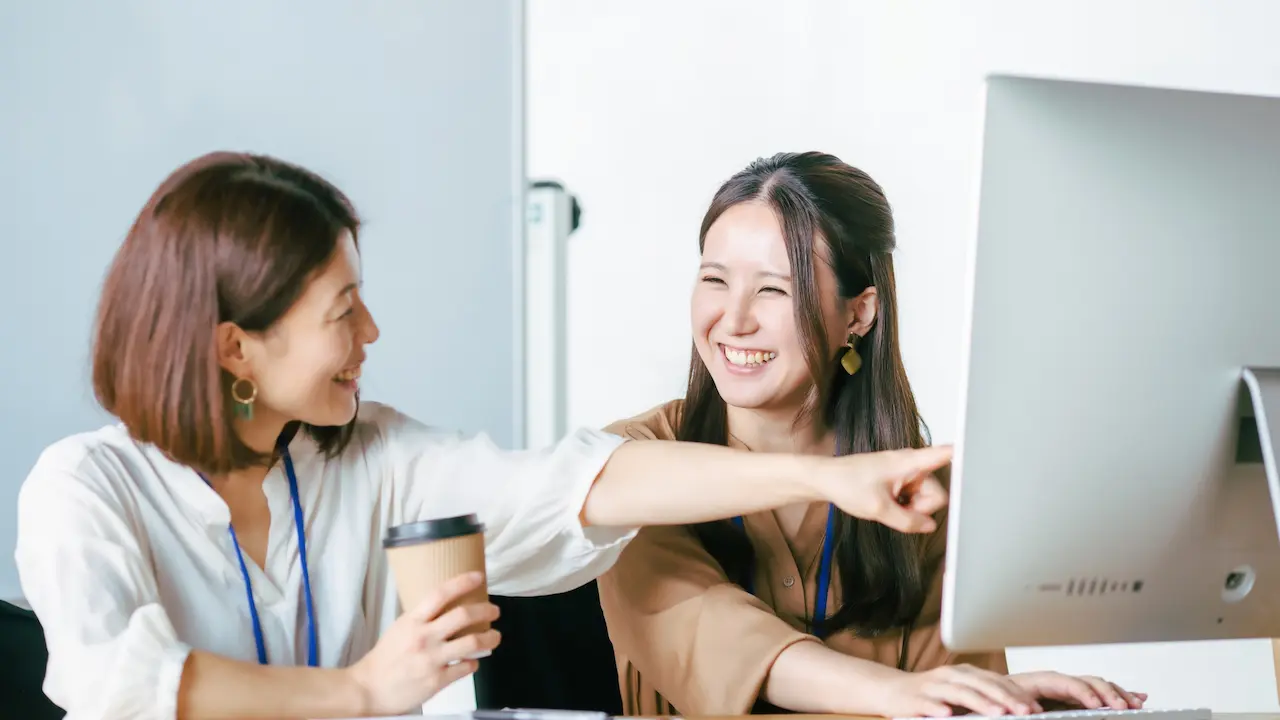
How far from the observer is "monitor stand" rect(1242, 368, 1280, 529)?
880 millimetres

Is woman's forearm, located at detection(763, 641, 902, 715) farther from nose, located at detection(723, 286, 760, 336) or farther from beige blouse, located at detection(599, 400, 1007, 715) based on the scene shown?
nose, located at detection(723, 286, 760, 336)

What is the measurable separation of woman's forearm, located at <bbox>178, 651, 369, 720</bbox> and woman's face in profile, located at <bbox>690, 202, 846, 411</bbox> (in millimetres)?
739

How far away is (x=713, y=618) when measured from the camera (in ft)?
4.59

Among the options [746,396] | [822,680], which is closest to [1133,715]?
[822,680]

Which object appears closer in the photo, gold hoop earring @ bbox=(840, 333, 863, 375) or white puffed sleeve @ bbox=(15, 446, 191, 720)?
white puffed sleeve @ bbox=(15, 446, 191, 720)

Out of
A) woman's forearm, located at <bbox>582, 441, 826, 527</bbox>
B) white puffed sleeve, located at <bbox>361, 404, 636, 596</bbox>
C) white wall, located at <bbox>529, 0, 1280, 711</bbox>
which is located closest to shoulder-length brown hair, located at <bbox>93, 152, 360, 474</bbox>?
white puffed sleeve, located at <bbox>361, 404, 636, 596</bbox>

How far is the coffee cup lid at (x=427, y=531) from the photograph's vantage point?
1.04 metres

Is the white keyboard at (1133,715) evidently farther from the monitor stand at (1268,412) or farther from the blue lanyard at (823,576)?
the blue lanyard at (823,576)

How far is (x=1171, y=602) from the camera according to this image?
925mm

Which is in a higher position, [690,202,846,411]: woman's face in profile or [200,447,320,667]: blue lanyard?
[690,202,846,411]: woman's face in profile

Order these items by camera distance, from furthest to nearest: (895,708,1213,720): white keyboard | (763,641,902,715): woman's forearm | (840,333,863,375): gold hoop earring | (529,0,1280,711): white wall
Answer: (529,0,1280,711): white wall < (840,333,863,375): gold hoop earring < (763,641,902,715): woman's forearm < (895,708,1213,720): white keyboard

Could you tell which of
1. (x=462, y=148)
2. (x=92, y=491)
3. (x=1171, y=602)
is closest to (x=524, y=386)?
(x=462, y=148)

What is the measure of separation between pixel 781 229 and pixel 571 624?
23.5 inches

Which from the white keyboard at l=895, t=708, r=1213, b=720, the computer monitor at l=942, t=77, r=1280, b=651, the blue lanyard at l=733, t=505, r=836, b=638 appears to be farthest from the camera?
the blue lanyard at l=733, t=505, r=836, b=638
